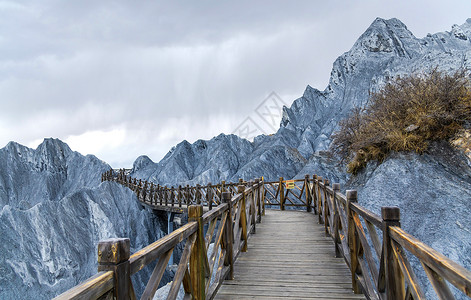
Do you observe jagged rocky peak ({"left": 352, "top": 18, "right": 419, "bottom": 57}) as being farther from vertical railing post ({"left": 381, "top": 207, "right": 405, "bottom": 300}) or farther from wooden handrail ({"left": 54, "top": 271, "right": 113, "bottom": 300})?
wooden handrail ({"left": 54, "top": 271, "right": 113, "bottom": 300})

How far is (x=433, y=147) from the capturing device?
863 centimetres

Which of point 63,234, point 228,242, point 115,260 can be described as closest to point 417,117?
point 228,242

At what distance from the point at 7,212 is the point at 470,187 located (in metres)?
19.3

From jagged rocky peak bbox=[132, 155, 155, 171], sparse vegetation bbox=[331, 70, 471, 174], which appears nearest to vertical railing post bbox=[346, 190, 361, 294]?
sparse vegetation bbox=[331, 70, 471, 174]

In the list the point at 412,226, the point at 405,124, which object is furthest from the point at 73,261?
the point at 405,124

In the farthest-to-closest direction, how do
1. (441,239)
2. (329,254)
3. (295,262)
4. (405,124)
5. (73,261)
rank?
(73,261)
(405,124)
(441,239)
(329,254)
(295,262)

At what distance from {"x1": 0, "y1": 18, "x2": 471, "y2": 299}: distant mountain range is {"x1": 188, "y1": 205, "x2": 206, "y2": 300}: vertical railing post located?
19.5 feet

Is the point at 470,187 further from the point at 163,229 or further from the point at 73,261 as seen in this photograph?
the point at 163,229

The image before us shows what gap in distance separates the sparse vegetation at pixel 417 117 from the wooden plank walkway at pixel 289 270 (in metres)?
4.45

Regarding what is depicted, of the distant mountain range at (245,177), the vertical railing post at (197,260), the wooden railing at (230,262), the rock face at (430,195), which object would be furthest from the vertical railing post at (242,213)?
the distant mountain range at (245,177)

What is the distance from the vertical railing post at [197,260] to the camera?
9.61ft

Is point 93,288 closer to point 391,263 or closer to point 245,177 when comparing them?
point 391,263

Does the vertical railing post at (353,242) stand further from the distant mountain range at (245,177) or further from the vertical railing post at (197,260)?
the distant mountain range at (245,177)

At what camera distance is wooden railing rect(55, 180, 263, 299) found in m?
1.50
